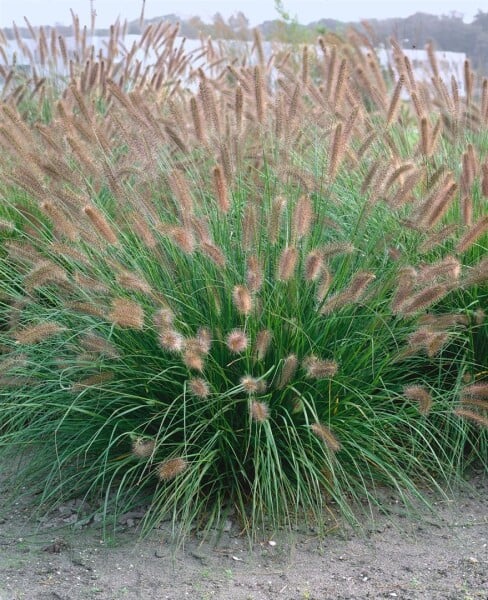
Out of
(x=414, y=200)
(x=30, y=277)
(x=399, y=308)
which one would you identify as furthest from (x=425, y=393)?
(x=30, y=277)

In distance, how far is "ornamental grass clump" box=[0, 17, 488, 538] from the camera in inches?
137

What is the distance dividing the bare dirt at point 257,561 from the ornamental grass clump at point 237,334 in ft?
0.36

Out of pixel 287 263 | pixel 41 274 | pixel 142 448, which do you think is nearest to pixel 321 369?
pixel 287 263

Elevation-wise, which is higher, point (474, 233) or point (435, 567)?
point (474, 233)

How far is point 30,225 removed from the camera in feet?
15.1

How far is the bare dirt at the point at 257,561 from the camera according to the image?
3.24 meters

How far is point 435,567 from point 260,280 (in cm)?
121

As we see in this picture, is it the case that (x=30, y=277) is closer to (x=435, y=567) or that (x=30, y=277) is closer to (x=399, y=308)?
(x=399, y=308)

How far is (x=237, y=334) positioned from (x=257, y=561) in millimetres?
876

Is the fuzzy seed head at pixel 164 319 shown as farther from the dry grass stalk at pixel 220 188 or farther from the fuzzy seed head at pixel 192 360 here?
the dry grass stalk at pixel 220 188

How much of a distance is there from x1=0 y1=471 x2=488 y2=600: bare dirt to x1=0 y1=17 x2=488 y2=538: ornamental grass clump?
0.36 ft

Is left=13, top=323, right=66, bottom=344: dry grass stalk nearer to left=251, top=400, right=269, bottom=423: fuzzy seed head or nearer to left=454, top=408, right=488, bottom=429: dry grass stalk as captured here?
left=251, top=400, right=269, bottom=423: fuzzy seed head

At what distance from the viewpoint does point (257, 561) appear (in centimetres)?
344

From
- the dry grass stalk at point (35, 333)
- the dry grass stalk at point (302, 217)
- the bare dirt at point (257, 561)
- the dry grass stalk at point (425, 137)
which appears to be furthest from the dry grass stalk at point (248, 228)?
the bare dirt at point (257, 561)
